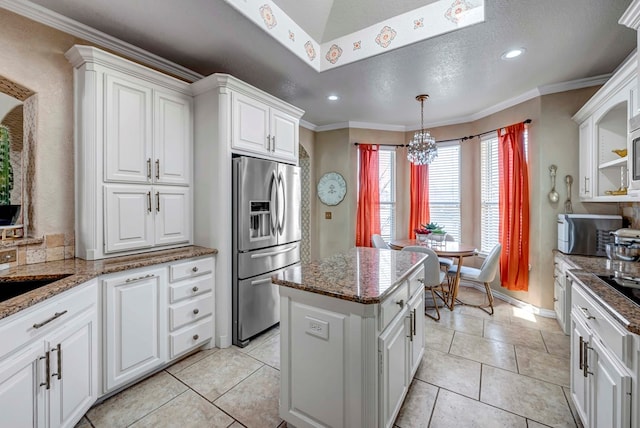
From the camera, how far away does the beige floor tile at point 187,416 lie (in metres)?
1.71

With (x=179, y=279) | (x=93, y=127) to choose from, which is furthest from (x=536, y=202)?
(x=93, y=127)

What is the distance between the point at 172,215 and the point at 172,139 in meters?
0.69

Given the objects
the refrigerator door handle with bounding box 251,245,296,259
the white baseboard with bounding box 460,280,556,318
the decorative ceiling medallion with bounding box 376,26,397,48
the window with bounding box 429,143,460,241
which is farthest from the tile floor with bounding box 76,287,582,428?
the decorative ceiling medallion with bounding box 376,26,397,48

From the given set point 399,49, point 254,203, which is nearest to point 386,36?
point 399,49

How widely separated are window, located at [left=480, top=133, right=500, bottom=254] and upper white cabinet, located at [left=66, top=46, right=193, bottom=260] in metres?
4.07

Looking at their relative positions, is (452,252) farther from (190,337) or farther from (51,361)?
(51,361)

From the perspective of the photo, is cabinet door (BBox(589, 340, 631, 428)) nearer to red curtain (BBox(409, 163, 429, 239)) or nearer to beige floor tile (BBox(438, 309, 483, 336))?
beige floor tile (BBox(438, 309, 483, 336))

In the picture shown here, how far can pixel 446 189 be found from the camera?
15.3 feet

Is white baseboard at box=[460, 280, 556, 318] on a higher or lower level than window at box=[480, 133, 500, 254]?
lower

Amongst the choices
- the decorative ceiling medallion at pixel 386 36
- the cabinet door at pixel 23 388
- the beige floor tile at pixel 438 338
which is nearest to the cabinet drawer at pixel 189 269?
the cabinet door at pixel 23 388

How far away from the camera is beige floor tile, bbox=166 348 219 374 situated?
2.27 metres

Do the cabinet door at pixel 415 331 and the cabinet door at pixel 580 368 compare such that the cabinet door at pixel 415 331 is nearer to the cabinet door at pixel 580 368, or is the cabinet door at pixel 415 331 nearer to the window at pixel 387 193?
the cabinet door at pixel 580 368

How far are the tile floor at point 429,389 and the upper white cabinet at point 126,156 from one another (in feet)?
3.52

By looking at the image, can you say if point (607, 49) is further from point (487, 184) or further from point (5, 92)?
point (5, 92)
